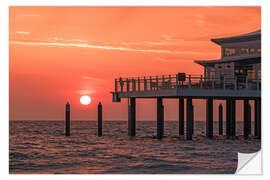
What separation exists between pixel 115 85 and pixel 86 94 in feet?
16.4

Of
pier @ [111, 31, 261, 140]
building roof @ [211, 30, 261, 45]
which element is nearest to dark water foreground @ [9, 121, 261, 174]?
pier @ [111, 31, 261, 140]

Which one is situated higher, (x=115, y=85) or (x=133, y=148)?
(x=115, y=85)

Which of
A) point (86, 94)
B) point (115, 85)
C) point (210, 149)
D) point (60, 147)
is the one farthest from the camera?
point (86, 94)

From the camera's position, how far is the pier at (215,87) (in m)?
41.5

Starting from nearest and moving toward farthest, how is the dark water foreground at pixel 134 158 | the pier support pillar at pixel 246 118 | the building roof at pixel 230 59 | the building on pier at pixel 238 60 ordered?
1. the dark water foreground at pixel 134 158
2. the building roof at pixel 230 59
3. the building on pier at pixel 238 60
4. the pier support pillar at pixel 246 118

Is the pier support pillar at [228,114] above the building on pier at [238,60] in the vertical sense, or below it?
below

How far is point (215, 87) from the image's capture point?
144 feet

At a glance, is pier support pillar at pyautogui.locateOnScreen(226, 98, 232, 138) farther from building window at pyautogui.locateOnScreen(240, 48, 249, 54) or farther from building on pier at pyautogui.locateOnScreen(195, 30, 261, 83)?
building window at pyautogui.locateOnScreen(240, 48, 249, 54)

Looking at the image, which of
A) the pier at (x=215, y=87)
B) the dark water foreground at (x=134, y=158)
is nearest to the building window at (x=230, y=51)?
the pier at (x=215, y=87)

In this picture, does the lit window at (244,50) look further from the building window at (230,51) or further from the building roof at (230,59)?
the building roof at (230,59)

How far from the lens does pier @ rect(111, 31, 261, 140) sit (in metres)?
41.5
